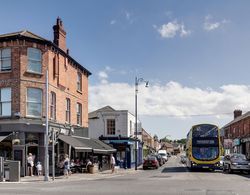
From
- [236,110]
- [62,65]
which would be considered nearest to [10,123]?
[62,65]

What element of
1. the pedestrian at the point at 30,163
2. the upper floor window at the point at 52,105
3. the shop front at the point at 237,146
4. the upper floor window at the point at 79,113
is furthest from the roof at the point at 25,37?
the shop front at the point at 237,146

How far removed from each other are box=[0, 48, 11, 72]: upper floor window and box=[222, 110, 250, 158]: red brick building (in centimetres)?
3793

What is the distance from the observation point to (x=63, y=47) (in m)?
39.2

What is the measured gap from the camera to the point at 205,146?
3888 cm

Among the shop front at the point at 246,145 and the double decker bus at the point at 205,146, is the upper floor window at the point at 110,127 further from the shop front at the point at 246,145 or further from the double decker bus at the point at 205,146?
the shop front at the point at 246,145

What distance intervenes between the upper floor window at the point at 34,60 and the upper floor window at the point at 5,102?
7.82 ft

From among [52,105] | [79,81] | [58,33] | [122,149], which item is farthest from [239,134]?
[52,105]

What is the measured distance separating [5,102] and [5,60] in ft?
10.4

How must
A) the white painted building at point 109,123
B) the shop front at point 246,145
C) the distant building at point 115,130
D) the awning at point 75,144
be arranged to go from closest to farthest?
the awning at point 75,144 → the distant building at point 115,130 → the white painted building at point 109,123 → the shop front at point 246,145

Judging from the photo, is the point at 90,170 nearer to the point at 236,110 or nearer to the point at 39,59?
the point at 39,59

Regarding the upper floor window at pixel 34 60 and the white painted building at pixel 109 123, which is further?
the white painted building at pixel 109 123

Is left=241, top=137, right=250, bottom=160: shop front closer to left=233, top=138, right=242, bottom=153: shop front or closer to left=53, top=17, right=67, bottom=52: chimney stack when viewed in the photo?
left=233, top=138, right=242, bottom=153: shop front

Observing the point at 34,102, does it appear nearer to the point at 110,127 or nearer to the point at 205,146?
the point at 205,146

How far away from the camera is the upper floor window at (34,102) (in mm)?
33594
